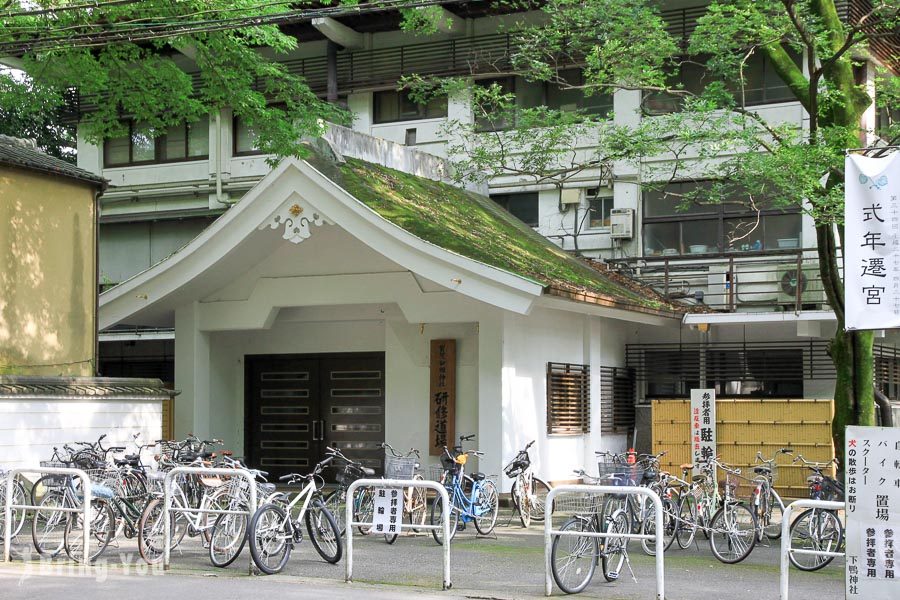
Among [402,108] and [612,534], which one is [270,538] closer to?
[612,534]

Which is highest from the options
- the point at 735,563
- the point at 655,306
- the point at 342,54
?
the point at 342,54

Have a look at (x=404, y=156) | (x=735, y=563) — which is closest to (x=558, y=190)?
(x=404, y=156)

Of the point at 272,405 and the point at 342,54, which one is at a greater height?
the point at 342,54

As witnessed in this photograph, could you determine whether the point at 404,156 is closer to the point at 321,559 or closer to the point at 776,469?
the point at 776,469

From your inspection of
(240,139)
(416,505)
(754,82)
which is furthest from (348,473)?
(240,139)

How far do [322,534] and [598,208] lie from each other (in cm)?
1562

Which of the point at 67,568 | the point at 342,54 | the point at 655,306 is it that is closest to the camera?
the point at 67,568

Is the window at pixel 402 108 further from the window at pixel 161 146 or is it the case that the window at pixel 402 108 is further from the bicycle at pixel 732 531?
the bicycle at pixel 732 531

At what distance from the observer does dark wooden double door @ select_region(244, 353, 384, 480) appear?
20625mm

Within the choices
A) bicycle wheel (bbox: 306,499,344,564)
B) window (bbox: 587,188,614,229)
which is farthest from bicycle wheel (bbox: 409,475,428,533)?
window (bbox: 587,188,614,229)

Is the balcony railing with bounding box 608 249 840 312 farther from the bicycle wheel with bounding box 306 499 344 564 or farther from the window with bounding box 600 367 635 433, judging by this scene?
the bicycle wheel with bounding box 306 499 344 564

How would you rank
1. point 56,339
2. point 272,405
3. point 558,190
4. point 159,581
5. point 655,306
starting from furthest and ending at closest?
point 558,190 → point 272,405 → point 655,306 → point 56,339 → point 159,581

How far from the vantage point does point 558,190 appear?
26.2 metres

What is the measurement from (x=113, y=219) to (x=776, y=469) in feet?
66.4
